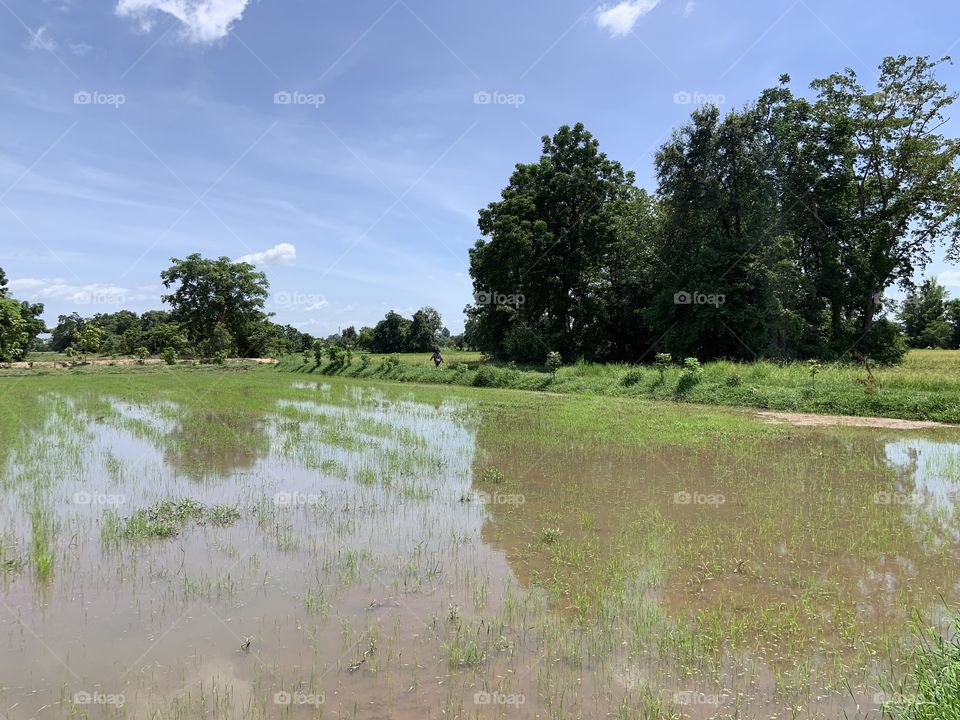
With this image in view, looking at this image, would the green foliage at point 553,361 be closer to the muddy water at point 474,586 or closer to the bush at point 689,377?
the bush at point 689,377

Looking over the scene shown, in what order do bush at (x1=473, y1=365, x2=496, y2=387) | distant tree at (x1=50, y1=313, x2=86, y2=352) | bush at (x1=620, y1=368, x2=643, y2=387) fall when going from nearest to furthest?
bush at (x1=620, y1=368, x2=643, y2=387)
bush at (x1=473, y1=365, x2=496, y2=387)
distant tree at (x1=50, y1=313, x2=86, y2=352)

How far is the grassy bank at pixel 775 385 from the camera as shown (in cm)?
1584

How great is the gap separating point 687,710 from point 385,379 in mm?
31063

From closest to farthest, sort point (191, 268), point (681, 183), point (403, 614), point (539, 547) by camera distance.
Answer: point (403, 614)
point (539, 547)
point (681, 183)
point (191, 268)

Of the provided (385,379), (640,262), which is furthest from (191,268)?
(640,262)

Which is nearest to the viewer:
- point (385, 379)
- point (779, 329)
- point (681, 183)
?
point (779, 329)

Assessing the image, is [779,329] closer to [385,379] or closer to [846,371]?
[846,371]

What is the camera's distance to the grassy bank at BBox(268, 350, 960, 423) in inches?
624

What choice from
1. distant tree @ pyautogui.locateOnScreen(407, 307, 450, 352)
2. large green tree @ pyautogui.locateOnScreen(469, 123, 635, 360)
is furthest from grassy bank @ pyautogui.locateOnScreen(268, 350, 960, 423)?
distant tree @ pyautogui.locateOnScreen(407, 307, 450, 352)

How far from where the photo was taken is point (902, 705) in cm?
329

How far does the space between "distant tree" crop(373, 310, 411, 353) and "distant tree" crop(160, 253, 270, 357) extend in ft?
75.1

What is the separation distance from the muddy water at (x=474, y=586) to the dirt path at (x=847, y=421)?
15.0 ft

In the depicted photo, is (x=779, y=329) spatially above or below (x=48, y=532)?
above

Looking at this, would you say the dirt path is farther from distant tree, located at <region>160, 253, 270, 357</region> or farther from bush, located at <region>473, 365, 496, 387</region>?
distant tree, located at <region>160, 253, 270, 357</region>
